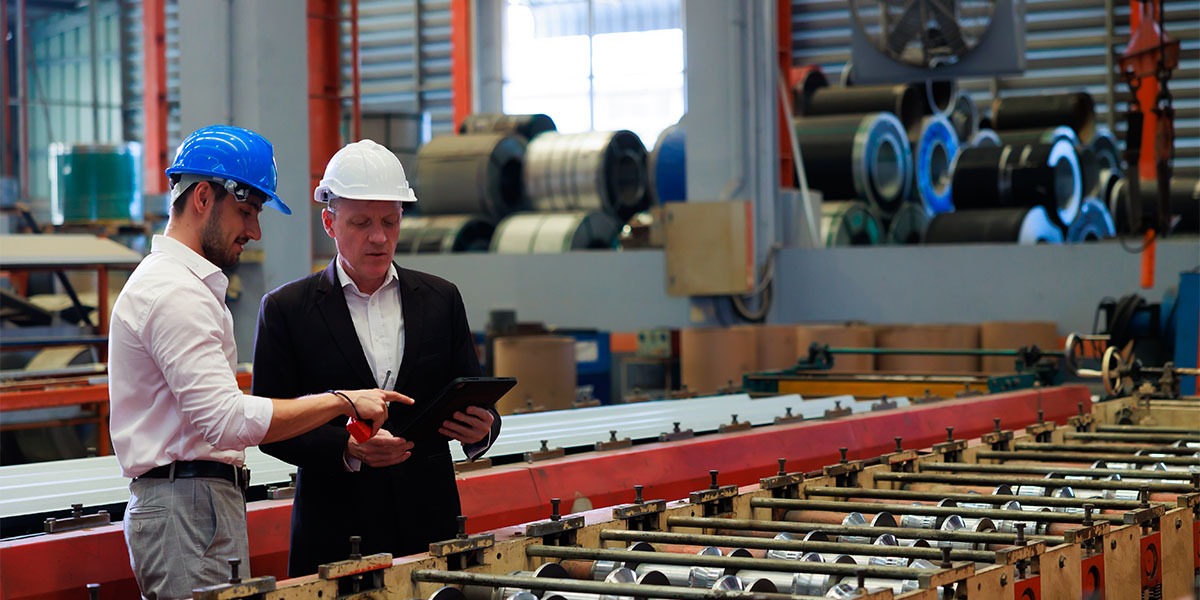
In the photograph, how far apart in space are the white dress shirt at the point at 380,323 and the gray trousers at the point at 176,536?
473 mm

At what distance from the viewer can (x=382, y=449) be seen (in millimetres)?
2484

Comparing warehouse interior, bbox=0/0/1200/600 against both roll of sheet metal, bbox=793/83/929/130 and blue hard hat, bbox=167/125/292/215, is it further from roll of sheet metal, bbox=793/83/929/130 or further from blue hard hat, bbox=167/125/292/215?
blue hard hat, bbox=167/125/292/215

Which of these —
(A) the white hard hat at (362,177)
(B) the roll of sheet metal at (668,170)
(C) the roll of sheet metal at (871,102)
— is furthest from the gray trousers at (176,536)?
(C) the roll of sheet metal at (871,102)

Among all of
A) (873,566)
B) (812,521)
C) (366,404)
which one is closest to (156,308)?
(366,404)

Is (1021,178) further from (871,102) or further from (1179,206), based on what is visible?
(871,102)

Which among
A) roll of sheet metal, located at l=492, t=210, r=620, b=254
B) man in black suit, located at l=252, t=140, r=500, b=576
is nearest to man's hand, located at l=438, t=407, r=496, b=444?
man in black suit, located at l=252, t=140, r=500, b=576

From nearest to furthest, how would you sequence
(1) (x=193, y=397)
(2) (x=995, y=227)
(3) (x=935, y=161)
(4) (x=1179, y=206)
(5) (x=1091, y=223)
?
(1) (x=193, y=397), (2) (x=995, y=227), (4) (x=1179, y=206), (5) (x=1091, y=223), (3) (x=935, y=161)

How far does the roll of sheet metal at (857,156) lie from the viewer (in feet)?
35.0

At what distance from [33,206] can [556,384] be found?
11234mm

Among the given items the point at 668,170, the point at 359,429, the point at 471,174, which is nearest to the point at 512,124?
the point at 471,174

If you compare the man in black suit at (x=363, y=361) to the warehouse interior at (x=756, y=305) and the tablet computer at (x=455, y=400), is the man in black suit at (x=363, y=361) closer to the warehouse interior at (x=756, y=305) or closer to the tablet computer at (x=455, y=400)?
the tablet computer at (x=455, y=400)

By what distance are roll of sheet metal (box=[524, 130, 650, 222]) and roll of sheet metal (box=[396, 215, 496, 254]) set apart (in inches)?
21.5

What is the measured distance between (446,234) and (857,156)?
349cm

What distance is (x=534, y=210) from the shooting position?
12172 mm
